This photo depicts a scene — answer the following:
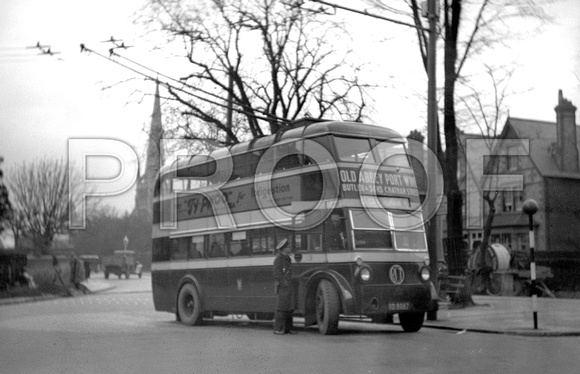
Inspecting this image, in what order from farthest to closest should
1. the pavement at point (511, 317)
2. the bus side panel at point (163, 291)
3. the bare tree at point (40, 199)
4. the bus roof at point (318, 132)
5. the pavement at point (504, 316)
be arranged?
the bus side panel at point (163, 291) < the pavement at point (511, 317) < the pavement at point (504, 316) < the bus roof at point (318, 132) < the bare tree at point (40, 199)

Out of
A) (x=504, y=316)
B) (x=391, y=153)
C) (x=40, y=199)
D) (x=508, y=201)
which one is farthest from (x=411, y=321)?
(x=40, y=199)

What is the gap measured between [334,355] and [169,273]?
6.76 metres

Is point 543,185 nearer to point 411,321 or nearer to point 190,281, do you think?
point 411,321

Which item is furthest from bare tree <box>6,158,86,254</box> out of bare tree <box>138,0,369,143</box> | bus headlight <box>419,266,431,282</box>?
bus headlight <box>419,266,431,282</box>

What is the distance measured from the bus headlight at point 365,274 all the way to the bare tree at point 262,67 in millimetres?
2330

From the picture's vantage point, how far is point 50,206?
702 centimetres

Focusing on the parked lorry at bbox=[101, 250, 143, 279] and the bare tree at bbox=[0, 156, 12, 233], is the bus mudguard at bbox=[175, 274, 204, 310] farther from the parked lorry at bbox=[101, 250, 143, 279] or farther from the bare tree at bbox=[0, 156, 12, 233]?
the bare tree at bbox=[0, 156, 12, 233]

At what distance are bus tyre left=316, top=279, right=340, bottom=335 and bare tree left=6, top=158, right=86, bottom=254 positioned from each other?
17.2 feet

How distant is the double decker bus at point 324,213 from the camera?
11.5m

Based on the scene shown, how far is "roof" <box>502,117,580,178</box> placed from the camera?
10672 millimetres

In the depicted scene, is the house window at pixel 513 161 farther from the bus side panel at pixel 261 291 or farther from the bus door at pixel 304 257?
the bus side panel at pixel 261 291

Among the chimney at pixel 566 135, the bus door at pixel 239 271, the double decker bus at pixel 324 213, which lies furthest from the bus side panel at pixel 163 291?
the chimney at pixel 566 135

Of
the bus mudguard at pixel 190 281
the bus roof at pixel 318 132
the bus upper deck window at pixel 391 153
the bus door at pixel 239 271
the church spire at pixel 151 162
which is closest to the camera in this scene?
the church spire at pixel 151 162

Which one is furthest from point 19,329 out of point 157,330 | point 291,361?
point 291,361
